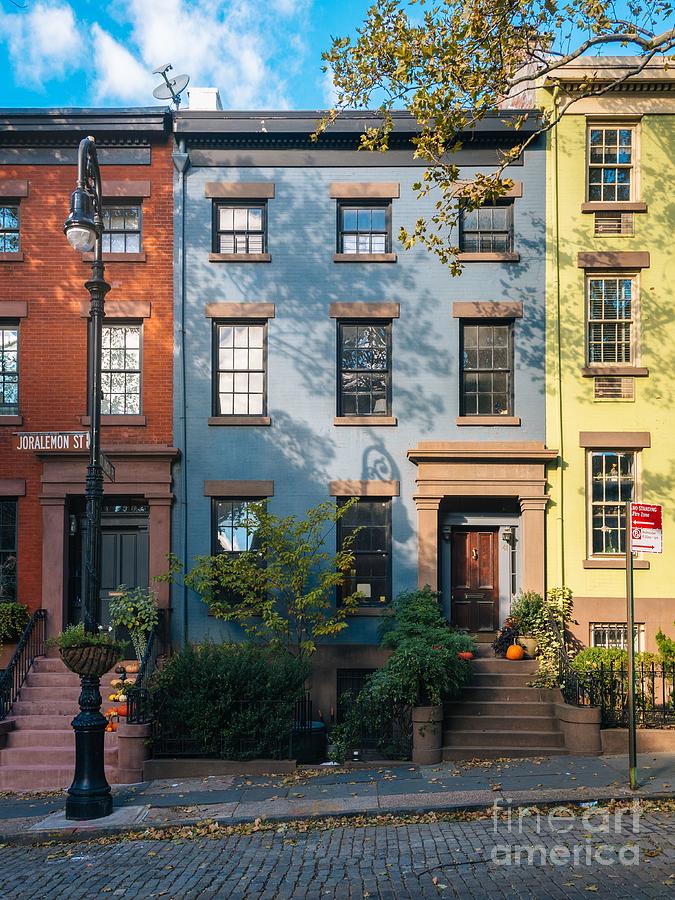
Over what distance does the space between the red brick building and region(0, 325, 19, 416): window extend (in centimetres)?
2

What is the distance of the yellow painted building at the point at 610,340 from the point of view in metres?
15.4

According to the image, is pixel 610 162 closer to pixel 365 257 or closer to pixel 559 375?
pixel 559 375

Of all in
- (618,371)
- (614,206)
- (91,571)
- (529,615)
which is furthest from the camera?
(614,206)

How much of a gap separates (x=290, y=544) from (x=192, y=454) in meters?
2.50

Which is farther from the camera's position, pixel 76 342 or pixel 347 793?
pixel 76 342

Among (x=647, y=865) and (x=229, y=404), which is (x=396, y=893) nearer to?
(x=647, y=865)

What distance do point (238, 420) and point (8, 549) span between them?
15.4 feet

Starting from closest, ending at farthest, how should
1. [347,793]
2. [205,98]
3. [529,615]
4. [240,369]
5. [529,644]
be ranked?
[347,793] < [529,644] < [529,615] < [240,369] < [205,98]

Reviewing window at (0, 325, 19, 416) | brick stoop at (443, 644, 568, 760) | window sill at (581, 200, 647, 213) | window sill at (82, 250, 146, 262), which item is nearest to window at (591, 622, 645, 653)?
brick stoop at (443, 644, 568, 760)

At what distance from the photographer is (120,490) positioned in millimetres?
15578

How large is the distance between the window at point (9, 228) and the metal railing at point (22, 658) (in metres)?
6.69

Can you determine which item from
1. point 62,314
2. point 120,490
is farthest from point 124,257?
point 120,490

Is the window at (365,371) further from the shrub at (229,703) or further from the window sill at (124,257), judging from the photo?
the shrub at (229,703)

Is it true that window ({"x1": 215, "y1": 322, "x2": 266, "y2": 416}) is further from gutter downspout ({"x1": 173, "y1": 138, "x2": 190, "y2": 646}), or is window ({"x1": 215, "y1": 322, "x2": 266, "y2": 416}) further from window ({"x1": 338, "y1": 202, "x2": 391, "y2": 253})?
window ({"x1": 338, "y1": 202, "x2": 391, "y2": 253})
